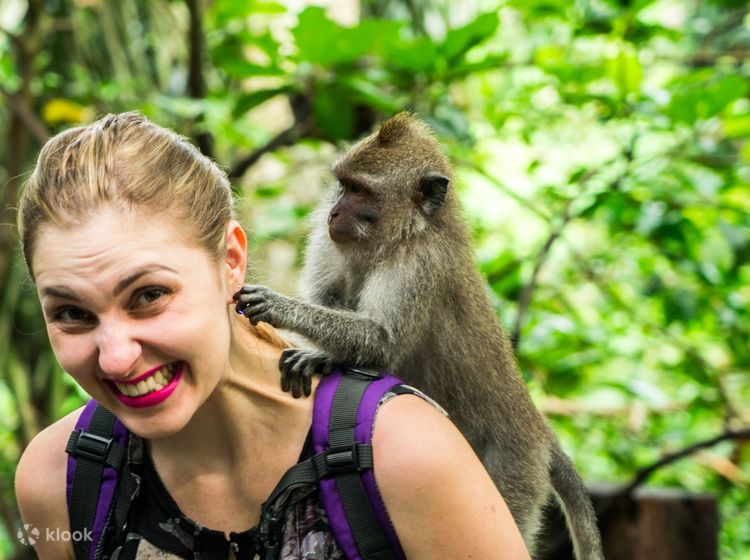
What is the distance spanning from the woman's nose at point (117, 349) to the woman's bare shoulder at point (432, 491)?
0.55 m

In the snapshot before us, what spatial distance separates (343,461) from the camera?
1.87 meters

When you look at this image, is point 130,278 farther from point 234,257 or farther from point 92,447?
point 92,447

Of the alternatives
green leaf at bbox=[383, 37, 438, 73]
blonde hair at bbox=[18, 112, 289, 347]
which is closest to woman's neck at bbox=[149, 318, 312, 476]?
blonde hair at bbox=[18, 112, 289, 347]

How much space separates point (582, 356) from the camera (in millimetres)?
4102

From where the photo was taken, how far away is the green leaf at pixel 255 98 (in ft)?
11.5

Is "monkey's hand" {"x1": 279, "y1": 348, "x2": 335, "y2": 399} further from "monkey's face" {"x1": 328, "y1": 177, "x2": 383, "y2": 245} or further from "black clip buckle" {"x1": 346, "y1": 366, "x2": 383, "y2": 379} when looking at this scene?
"monkey's face" {"x1": 328, "y1": 177, "x2": 383, "y2": 245}

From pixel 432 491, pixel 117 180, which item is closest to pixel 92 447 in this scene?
pixel 117 180

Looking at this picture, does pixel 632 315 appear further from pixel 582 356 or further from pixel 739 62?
pixel 739 62

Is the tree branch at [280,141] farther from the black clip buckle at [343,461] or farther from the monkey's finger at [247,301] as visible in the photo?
the black clip buckle at [343,461]

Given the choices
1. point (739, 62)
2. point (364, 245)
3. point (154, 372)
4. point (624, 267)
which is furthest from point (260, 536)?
point (739, 62)

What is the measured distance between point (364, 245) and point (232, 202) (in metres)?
0.96

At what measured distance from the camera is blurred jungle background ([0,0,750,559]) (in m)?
3.50

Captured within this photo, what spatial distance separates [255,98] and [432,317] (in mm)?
1284

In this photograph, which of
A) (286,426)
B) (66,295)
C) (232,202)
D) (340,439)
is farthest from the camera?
(232,202)
